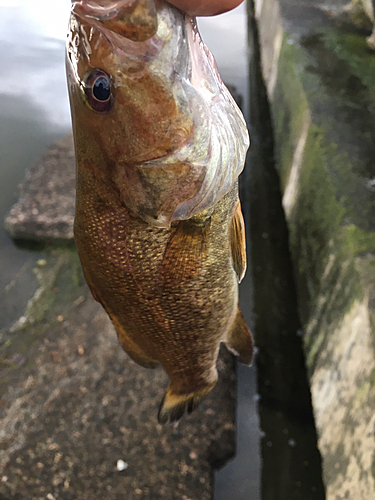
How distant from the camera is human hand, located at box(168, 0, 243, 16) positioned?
570mm

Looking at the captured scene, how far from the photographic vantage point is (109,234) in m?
0.93

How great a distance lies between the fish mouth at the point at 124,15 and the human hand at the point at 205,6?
46 millimetres

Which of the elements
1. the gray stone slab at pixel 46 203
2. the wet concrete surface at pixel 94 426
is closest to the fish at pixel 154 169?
the wet concrete surface at pixel 94 426

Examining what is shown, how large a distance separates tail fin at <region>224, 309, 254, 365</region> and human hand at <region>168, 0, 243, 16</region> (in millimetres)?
1023

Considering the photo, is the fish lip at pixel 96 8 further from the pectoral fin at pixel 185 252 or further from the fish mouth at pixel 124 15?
the pectoral fin at pixel 185 252

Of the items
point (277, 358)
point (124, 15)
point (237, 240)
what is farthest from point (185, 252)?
point (277, 358)

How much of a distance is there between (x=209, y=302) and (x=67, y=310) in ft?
5.85

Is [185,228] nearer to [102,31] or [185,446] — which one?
[102,31]

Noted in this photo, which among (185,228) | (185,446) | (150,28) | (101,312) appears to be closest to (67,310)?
(101,312)

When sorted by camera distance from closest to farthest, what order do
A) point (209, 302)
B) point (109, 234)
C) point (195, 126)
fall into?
1. point (195, 126)
2. point (109, 234)
3. point (209, 302)

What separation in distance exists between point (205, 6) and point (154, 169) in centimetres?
29

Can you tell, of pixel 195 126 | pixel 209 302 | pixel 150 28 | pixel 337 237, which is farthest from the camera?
pixel 337 237

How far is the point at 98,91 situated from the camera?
72 cm

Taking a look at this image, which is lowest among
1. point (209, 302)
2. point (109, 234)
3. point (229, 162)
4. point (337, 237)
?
point (337, 237)
